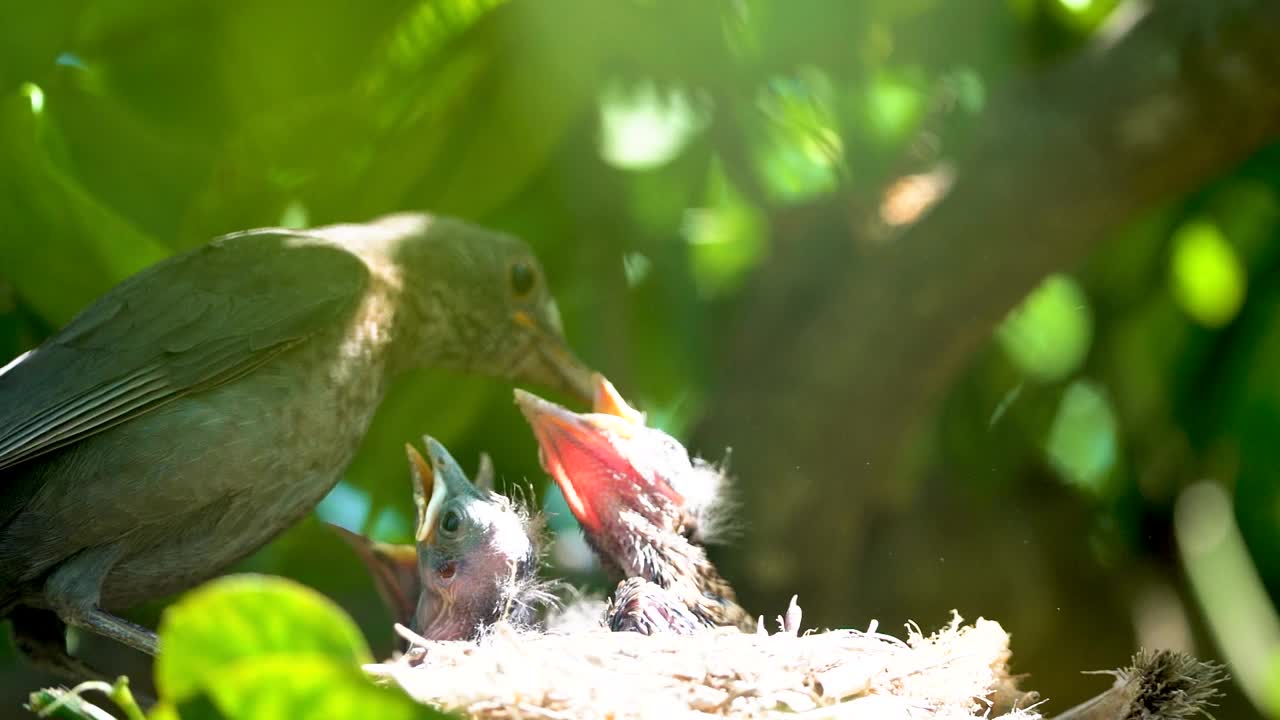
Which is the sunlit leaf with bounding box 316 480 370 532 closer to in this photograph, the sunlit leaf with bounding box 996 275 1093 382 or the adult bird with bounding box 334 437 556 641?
the adult bird with bounding box 334 437 556 641

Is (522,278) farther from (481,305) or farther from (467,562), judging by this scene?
(467,562)

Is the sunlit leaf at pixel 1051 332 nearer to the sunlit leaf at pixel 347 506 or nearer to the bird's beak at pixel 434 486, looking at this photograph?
the sunlit leaf at pixel 347 506

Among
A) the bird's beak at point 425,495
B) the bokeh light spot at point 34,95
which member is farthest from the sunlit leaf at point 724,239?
the bokeh light spot at point 34,95

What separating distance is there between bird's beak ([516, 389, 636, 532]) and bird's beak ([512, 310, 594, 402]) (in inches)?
14.5

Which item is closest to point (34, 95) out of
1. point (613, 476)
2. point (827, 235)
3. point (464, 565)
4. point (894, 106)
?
point (464, 565)

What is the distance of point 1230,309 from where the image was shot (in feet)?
16.7

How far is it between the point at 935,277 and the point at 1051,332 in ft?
4.30

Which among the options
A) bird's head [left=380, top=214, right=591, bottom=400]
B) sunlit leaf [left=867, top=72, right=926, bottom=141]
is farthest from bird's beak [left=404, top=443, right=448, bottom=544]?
sunlit leaf [left=867, top=72, right=926, bottom=141]

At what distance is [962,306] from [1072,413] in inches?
48.5

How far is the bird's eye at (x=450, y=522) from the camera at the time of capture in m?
3.02

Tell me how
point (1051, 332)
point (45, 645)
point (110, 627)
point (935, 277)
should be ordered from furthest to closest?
1. point (1051, 332)
2. point (935, 277)
3. point (45, 645)
4. point (110, 627)

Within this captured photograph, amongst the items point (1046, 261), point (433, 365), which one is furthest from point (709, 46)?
point (433, 365)

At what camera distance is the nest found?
7.27 ft

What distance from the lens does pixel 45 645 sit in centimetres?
320
